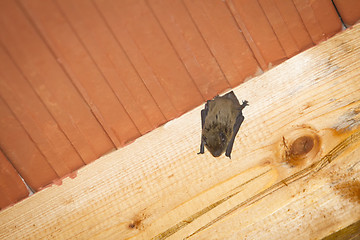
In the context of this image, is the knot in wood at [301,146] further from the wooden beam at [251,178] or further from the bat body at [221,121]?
the bat body at [221,121]

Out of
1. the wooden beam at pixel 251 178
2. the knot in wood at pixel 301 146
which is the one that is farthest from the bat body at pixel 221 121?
the knot in wood at pixel 301 146

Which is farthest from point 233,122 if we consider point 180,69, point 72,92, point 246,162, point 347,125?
point 72,92

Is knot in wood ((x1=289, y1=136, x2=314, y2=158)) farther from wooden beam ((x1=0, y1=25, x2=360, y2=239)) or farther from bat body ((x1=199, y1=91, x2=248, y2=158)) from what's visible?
bat body ((x1=199, y1=91, x2=248, y2=158))

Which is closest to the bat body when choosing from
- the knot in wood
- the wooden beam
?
the wooden beam

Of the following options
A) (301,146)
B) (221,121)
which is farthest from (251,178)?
(221,121)

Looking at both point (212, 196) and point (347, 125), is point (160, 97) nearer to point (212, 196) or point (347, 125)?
point (212, 196)

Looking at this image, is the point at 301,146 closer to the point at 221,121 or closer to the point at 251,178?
the point at 251,178

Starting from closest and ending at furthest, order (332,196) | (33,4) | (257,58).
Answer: (332,196) < (33,4) < (257,58)
